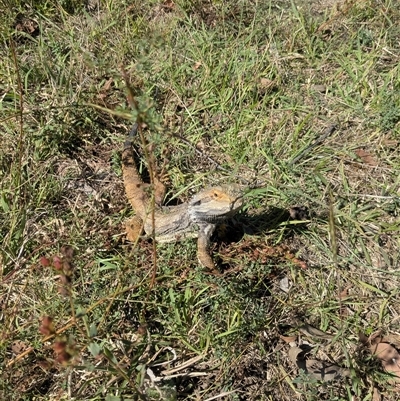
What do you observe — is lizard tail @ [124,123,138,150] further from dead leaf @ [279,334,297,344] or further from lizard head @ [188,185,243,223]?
dead leaf @ [279,334,297,344]

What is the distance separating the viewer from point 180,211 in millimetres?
3904

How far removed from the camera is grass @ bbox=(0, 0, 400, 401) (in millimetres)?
3479

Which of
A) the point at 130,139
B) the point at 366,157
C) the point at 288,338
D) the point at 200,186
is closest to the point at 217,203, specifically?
the point at 200,186

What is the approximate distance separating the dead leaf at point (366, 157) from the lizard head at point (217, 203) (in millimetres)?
1498

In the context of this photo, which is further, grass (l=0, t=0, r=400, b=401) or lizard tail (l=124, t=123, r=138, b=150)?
lizard tail (l=124, t=123, r=138, b=150)

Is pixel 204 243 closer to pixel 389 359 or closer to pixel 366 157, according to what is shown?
pixel 389 359

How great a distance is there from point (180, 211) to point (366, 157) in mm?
1745

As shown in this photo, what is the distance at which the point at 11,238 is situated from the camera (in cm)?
397

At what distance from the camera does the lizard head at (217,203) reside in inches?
137

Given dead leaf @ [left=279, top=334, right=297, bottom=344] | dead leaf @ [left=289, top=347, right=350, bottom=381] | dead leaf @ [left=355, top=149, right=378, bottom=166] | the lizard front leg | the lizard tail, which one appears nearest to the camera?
dead leaf @ [left=289, top=347, right=350, bottom=381]

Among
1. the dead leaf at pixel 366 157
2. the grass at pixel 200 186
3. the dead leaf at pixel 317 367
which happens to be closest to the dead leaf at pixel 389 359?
the grass at pixel 200 186

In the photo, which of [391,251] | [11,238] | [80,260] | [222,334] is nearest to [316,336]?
[222,334]

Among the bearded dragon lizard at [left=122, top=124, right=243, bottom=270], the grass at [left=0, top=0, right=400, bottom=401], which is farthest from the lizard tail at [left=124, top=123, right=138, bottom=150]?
the grass at [left=0, top=0, right=400, bottom=401]

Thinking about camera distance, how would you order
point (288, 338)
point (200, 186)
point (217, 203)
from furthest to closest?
point (200, 186)
point (288, 338)
point (217, 203)
